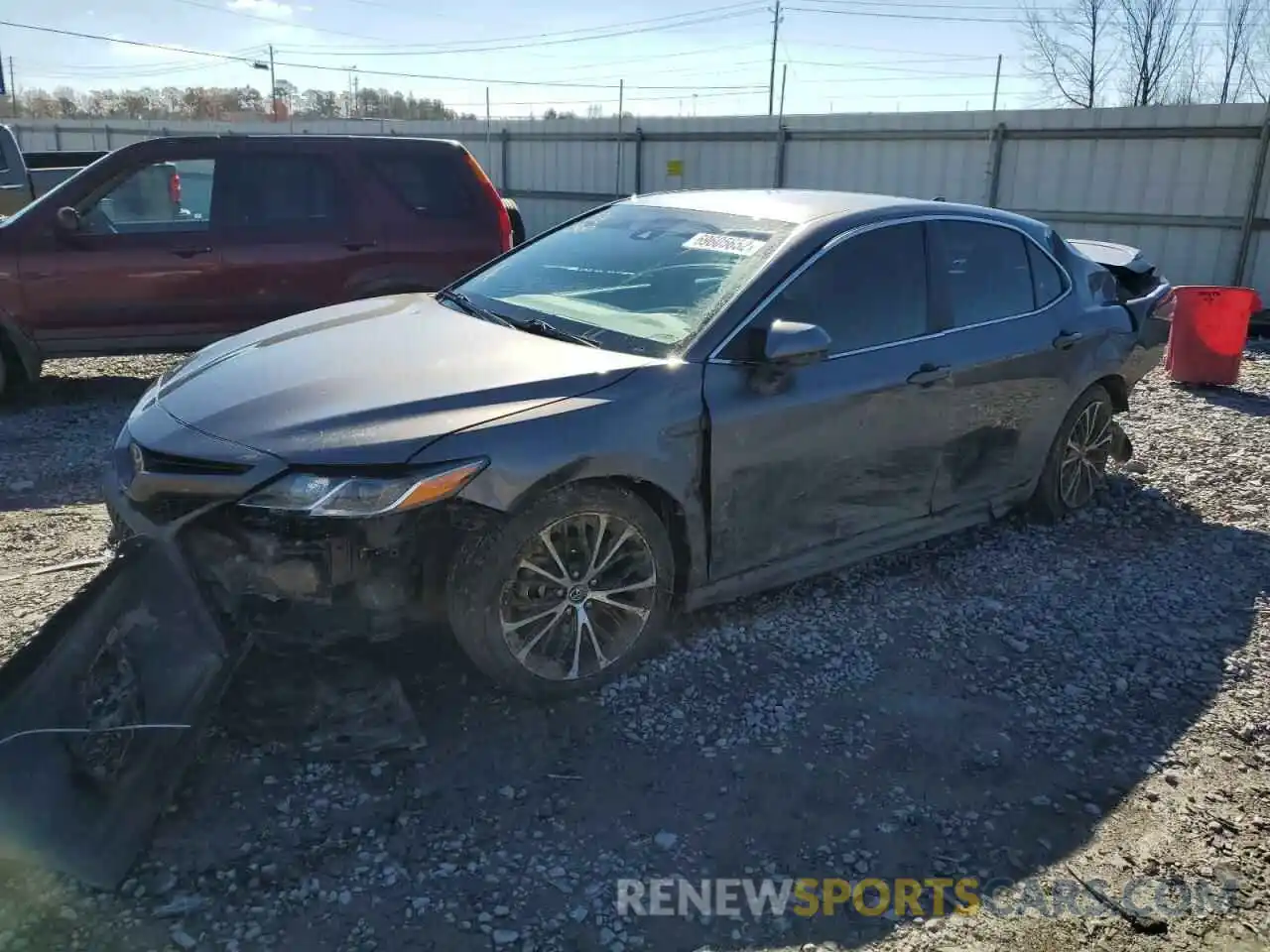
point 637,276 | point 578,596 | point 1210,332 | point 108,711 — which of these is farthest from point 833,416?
point 1210,332

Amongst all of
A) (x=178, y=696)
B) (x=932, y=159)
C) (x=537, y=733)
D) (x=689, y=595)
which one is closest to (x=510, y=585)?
(x=537, y=733)

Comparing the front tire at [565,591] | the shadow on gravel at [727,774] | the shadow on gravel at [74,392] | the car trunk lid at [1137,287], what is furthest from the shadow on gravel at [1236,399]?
the shadow on gravel at [74,392]

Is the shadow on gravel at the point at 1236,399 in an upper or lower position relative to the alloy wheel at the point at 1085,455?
lower

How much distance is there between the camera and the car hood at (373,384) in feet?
10.3

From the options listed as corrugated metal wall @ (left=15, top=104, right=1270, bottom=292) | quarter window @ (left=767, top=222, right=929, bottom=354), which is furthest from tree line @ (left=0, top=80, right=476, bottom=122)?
quarter window @ (left=767, top=222, right=929, bottom=354)

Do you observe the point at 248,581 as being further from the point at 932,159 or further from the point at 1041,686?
the point at 932,159

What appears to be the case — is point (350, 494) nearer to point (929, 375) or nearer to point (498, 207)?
point (929, 375)

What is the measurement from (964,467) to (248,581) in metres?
3.10

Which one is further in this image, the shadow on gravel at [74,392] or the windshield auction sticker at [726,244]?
the shadow on gravel at [74,392]

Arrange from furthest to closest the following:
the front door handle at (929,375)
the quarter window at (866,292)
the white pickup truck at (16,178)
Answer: the white pickup truck at (16,178)
the front door handle at (929,375)
the quarter window at (866,292)

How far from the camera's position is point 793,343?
3623mm

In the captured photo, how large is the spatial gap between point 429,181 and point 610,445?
17.0 ft

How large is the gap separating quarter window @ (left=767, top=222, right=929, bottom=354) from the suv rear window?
439 centimetres

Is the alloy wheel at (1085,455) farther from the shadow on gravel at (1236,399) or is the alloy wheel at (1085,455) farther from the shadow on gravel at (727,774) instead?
the shadow on gravel at (1236,399)
